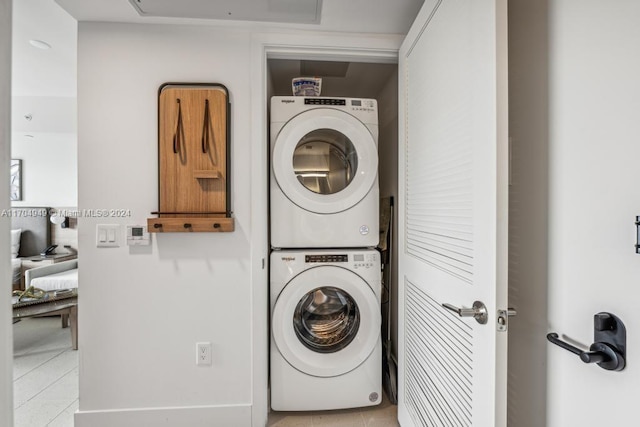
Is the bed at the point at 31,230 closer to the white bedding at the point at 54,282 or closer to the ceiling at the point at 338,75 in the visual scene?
the white bedding at the point at 54,282

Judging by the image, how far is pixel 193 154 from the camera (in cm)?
155

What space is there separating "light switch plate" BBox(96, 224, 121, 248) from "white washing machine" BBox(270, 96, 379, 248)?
2.68ft

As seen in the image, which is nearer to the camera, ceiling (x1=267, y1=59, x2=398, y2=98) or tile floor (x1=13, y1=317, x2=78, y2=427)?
tile floor (x1=13, y1=317, x2=78, y2=427)

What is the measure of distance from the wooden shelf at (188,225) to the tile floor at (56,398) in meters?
1.14

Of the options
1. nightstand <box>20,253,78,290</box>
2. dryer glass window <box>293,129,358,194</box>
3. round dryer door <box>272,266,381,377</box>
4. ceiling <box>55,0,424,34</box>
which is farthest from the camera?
nightstand <box>20,253,78,290</box>

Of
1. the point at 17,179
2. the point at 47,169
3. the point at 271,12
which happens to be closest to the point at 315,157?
the point at 271,12

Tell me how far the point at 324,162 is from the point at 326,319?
962 mm

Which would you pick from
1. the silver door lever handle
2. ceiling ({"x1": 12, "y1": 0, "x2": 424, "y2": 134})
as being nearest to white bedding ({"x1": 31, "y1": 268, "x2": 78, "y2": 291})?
ceiling ({"x1": 12, "y1": 0, "x2": 424, "y2": 134})

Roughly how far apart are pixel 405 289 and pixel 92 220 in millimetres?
1682

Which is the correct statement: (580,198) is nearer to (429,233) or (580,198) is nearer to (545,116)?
(545,116)

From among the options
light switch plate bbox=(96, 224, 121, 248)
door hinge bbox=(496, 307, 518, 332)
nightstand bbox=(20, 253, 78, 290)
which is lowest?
nightstand bbox=(20, 253, 78, 290)

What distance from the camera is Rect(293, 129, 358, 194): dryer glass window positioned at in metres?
1.76

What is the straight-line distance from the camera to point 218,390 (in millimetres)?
1607

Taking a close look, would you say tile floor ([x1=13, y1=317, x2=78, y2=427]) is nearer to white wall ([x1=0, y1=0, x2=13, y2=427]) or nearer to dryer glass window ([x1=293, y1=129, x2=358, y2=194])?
white wall ([x1=0, y1=0, x2=13, y2=427])
